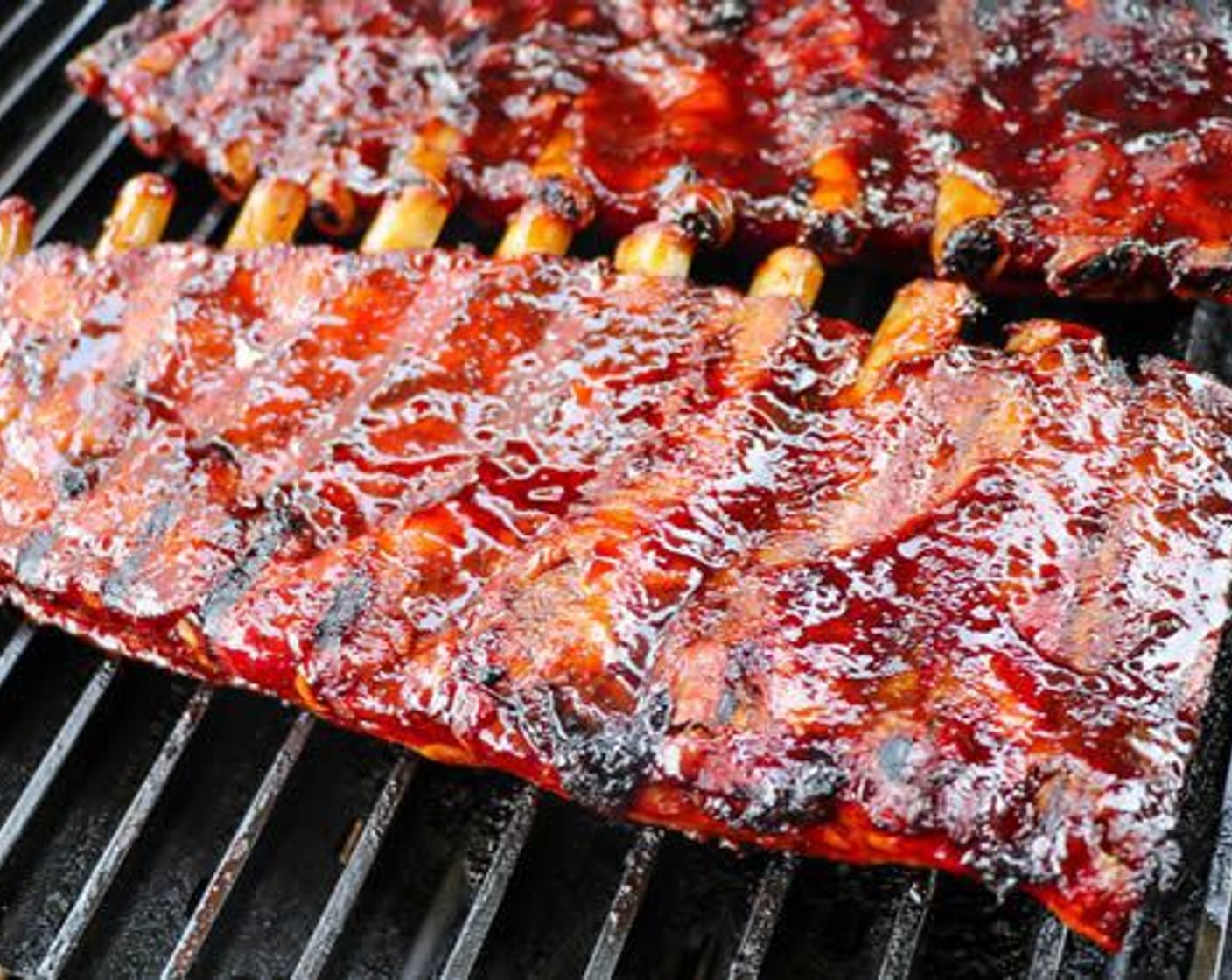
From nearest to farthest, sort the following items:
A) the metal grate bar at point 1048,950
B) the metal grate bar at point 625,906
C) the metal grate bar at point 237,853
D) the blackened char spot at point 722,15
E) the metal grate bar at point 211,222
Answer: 1. the metal grate bar at point 1048,950
2. the metal grate bar at point 625,906
3. the metal grate bar at point 237,853
4. the blackened char spot at point 722,15
5. the metal grate bar at point 211,222

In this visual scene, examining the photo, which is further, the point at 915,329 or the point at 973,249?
the point at 973,249

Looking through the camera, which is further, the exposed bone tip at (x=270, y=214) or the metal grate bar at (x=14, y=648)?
the exposed bone tip at (x=270, y=214)

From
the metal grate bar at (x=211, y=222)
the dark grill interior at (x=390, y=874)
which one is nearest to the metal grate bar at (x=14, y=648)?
the dark grill interior at (x=390, y=874)

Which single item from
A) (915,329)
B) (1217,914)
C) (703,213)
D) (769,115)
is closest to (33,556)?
(703,213)

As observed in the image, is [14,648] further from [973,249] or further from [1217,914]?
[1217,914]

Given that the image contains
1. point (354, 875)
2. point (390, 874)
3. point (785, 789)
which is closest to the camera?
point (785, 789)

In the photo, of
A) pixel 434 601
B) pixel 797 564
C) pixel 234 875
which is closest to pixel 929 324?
pixel 797 564

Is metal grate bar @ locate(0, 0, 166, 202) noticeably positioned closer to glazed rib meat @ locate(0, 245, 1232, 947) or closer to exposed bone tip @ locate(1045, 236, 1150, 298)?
glazed rib meat @ locate(0, 245, 1232, 947)

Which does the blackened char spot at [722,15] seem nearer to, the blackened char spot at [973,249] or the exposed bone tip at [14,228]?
the blackened char spot at [973,249]
